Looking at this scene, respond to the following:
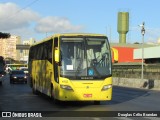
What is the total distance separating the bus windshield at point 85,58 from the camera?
18155 millimetres

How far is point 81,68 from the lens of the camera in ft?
59.8

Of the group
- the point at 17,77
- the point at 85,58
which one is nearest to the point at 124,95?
the point at 85,58

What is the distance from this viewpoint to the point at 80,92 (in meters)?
17.9

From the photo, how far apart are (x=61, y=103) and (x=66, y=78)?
7.91 ft

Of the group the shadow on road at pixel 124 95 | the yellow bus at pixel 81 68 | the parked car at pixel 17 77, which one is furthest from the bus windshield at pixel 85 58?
the parked car at pixel 17 77

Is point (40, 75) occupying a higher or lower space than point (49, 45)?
lower

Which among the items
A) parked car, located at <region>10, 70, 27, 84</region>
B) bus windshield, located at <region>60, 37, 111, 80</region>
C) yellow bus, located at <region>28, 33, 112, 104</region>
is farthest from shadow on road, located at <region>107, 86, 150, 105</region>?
parked car, located at <region>10, 70, 27, 84</region>

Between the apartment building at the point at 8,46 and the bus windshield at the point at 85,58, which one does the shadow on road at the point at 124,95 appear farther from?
the apartment building at the point at 8,46

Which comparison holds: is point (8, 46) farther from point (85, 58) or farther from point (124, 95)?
point (85, 58)

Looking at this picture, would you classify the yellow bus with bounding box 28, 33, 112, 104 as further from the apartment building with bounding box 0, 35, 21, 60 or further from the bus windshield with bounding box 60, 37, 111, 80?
the apartment building with bounding box 0, 35, 21, 60

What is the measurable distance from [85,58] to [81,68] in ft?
1.57

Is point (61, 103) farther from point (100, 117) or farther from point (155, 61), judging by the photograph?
point (155, 61)

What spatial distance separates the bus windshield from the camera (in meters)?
18.2

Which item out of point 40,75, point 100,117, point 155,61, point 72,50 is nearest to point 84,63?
point 72,50
